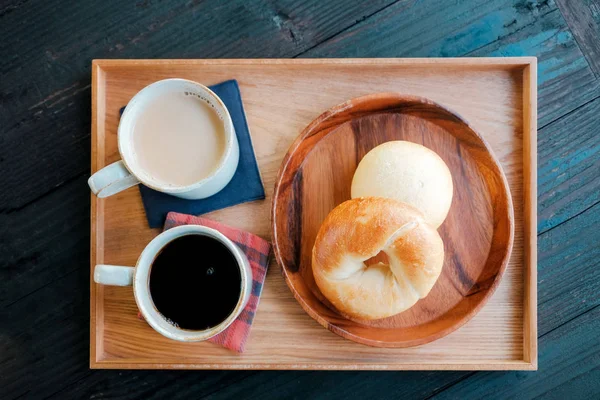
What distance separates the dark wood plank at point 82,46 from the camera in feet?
2.59

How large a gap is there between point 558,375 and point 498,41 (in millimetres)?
540

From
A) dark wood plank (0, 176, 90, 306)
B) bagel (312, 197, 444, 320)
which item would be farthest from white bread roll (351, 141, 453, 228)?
dark wood plank (0, 176, 90, 306)

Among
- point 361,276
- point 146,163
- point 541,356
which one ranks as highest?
point 146,163

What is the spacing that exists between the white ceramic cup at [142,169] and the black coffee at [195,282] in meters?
0.07

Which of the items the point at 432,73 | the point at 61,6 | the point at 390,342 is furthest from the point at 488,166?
the point at 61,6

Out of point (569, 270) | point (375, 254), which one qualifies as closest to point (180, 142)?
point (375, 254)

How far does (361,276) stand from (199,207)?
24cm

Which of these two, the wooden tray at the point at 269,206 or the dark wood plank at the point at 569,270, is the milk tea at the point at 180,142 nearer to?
the wooden tray at the point at 269,206

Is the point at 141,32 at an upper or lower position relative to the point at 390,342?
upper

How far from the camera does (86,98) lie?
Result: 2.60 ft

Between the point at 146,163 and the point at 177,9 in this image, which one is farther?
the point at 177,9

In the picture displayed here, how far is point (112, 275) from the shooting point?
0.58 metres

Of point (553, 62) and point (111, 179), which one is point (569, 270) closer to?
point (553, 62)

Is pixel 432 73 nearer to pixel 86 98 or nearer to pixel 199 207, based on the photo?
pixel 199 207
